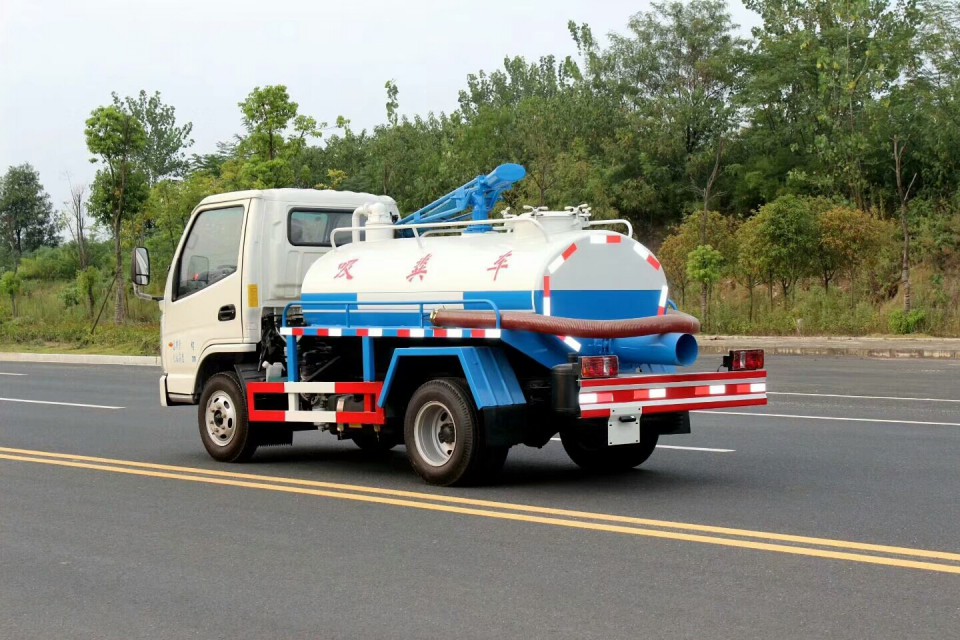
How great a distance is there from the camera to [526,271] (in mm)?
9367

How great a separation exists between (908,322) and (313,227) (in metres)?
21.0

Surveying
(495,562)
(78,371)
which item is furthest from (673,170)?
(495,562)

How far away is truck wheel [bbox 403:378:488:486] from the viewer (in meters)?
9.30

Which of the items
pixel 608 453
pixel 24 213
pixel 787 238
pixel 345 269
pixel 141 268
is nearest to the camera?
pixel 608 453

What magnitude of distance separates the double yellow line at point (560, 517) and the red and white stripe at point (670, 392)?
85cm

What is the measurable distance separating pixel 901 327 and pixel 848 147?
1779 cm

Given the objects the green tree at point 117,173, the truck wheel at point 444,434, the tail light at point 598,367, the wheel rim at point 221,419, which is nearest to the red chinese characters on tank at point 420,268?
the truck wheel at point 444,434

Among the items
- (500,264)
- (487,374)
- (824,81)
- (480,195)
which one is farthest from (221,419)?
(824,81)

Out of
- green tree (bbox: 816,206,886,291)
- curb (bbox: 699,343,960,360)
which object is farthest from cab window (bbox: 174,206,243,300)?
green tree (bbox: 816,206,886,291)

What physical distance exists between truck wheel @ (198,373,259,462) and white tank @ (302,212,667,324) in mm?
1555

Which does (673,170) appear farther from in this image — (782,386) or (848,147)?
(782,386)

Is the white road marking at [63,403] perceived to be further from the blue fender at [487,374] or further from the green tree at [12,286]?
the green tree at [12,286]

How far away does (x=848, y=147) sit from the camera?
149 ft

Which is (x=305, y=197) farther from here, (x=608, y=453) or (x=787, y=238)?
(x=787, y=238)
